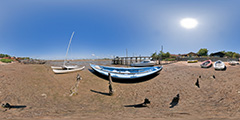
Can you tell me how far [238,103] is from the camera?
542 centimetres

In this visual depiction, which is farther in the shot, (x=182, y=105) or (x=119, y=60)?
(x=119, y=60)

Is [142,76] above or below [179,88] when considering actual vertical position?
above

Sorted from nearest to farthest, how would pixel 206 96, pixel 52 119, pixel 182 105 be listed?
1. pixel 52 119
2. pixel 182 105
3. pixel 206 96

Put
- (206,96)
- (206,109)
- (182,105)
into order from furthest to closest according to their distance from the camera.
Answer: (206,96) → (182,105) → (206,109)

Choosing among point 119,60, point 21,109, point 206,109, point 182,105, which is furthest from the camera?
point 119,60

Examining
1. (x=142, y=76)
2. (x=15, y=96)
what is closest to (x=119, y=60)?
(x=142, y=76)

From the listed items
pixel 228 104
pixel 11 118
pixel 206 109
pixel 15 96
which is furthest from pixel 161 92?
pixel 15 96

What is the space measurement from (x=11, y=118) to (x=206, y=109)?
963 centimetres

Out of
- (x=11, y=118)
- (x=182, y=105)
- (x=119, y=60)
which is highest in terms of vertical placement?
(x=119, y=60)

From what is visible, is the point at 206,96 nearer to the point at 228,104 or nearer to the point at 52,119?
the point at 228,104

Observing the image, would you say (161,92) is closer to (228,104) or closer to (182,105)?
(182,105)

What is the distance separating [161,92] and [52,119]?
7.61 metres

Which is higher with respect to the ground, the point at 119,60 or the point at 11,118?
the point at 119,60

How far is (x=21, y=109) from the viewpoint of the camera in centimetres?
469
